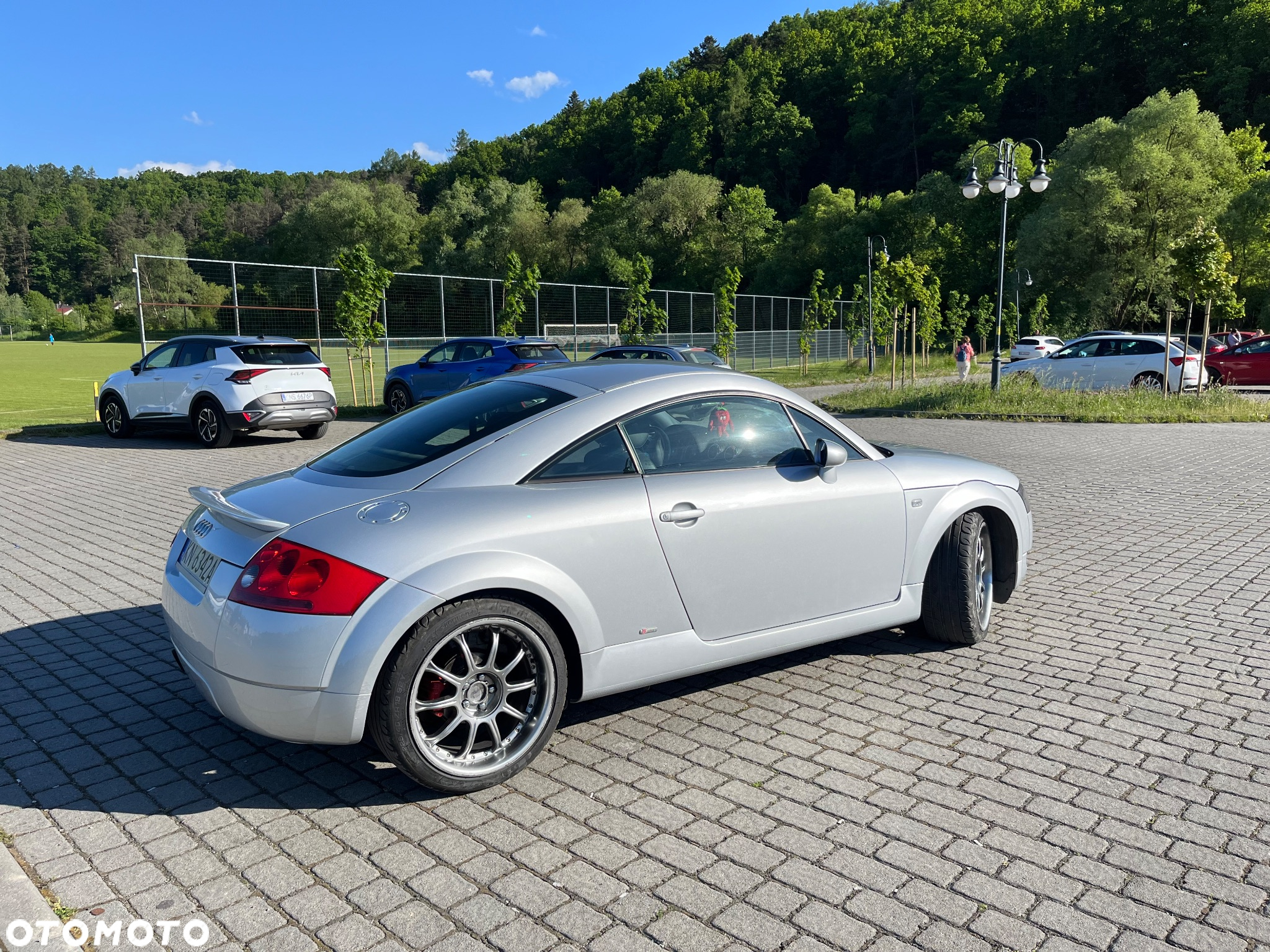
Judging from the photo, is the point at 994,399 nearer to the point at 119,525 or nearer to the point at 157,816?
the point at 119,525

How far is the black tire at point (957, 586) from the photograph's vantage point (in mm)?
4812

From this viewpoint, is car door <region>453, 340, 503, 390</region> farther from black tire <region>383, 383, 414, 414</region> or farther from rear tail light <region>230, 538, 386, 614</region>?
rear tail light <region>230, 538, 386, 614</region>

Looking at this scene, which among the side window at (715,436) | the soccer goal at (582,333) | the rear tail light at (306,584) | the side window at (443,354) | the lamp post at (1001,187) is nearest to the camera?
the rear tail light at (306,584)

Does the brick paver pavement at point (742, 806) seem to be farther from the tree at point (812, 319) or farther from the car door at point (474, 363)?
the tree at point (812, 319)

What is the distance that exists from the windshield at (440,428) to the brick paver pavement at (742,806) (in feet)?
4.03

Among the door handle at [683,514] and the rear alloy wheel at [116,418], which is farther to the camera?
the rear alloy wheel at [116,418]

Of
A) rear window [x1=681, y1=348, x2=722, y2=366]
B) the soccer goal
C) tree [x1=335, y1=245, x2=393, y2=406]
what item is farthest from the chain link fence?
rear window [x1=681, y1=348, x2=722, y2=366]

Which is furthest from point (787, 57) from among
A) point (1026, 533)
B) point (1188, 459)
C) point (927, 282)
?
point (1026, 533)

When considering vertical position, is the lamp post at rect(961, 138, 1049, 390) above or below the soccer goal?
above

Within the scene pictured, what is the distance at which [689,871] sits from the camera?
2.93m

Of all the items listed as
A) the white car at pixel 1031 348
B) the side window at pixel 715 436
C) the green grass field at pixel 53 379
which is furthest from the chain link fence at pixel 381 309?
the side window at pixel 715 436

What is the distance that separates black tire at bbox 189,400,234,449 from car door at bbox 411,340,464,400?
17.7ft

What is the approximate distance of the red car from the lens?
84.7 feet

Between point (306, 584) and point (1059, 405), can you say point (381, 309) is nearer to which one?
point (1059, 405)
